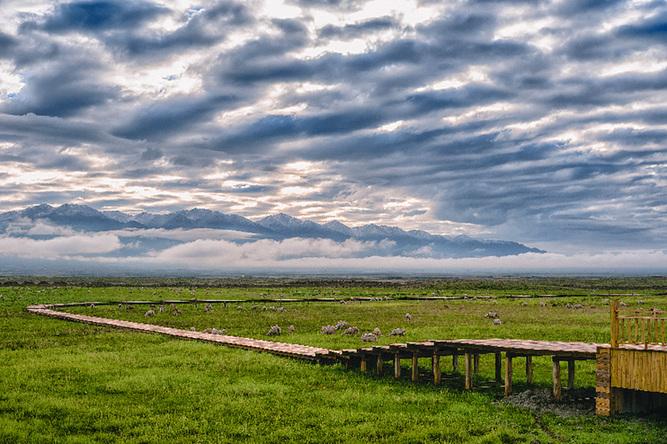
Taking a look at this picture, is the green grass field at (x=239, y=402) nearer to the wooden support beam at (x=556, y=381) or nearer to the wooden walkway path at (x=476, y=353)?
the wooden walkway path at (x=476, y=353)

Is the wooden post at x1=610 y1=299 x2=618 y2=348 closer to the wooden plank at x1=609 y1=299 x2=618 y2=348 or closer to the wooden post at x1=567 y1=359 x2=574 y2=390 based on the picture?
the wooden plank at x1=609 y1=299 x2=618 y2=348

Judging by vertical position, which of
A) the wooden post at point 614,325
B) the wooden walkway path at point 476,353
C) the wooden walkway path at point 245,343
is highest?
the wooden post at point 614,325

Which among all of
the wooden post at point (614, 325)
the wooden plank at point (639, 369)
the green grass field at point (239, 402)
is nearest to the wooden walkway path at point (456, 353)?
the wooden post at point (614, 325)

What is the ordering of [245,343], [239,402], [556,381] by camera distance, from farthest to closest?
[245,343] → [556,381] → [239,402]

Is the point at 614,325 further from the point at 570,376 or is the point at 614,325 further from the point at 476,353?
the point at 476,353

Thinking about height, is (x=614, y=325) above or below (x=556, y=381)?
above

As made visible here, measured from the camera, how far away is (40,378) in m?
25.4

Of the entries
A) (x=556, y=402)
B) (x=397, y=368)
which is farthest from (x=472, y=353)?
(x=556, y=402)

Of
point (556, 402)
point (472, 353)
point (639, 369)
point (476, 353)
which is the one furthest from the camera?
point (472, 353)

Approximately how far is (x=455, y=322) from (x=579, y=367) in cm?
2424

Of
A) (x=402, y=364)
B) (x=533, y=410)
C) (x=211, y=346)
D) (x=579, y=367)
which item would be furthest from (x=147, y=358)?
(x=579, y=367)

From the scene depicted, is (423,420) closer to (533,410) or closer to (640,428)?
(533,410)

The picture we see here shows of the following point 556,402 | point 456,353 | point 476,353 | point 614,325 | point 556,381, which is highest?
point 614,325

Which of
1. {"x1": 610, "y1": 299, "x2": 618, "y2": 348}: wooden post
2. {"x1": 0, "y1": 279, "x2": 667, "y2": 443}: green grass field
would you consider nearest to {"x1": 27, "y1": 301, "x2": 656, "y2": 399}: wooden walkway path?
{"x1": 610, "y1": 299, "x2": 618, "y2": 348}: wooden post
